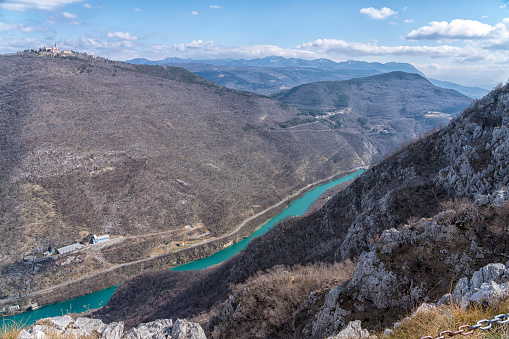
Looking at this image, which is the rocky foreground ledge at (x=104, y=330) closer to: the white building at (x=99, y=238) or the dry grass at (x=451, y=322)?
the dry grass at (x=451, y=322)

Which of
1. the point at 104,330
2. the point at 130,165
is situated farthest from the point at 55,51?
the point at 104,330

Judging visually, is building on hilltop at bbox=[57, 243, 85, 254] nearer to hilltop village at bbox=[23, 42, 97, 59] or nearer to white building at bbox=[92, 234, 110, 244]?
white building at bbox=[92, 234, 110, 244]

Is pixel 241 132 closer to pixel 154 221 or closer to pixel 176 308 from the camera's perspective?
pixel 154 221

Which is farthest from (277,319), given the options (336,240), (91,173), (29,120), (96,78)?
(96,78)

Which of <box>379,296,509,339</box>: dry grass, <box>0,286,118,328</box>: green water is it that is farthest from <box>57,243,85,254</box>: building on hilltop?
<box>379,296,509,339</box>: dry grass

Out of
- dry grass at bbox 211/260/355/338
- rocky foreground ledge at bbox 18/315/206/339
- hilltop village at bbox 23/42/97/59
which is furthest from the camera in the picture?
hilltop village at bbox 23/42/97/59

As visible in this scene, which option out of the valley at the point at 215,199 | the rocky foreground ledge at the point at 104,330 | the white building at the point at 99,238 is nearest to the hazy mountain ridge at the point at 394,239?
the valley at the point at 215,199
